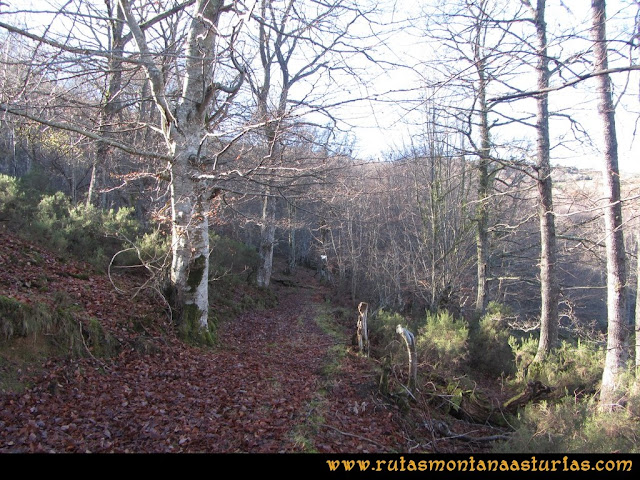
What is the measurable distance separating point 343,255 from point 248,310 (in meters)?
9.93

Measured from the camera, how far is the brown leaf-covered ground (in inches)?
148

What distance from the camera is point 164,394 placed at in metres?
4.81

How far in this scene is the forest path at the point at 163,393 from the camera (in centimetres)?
375

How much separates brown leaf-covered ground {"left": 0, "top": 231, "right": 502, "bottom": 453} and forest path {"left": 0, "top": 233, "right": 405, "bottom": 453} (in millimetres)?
14

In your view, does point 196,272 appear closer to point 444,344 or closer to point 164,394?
point 164,394

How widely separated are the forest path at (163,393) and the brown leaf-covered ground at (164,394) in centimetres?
1

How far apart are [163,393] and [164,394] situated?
29mm

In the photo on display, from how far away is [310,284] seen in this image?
22969mm

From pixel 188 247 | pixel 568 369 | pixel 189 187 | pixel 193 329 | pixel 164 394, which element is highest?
Result: pixel 189 187

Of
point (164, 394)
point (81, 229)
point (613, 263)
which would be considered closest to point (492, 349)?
point (613, 263)

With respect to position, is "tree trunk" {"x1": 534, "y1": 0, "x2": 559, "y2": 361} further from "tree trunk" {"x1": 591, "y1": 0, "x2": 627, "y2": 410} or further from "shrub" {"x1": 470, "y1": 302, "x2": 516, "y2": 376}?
"tree trunk" {"x1": 591, "y1": 0, "x2": 627, "y2": 410}

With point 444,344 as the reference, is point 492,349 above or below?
below

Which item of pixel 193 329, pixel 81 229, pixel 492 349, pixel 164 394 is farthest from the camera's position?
pixel 492 349
